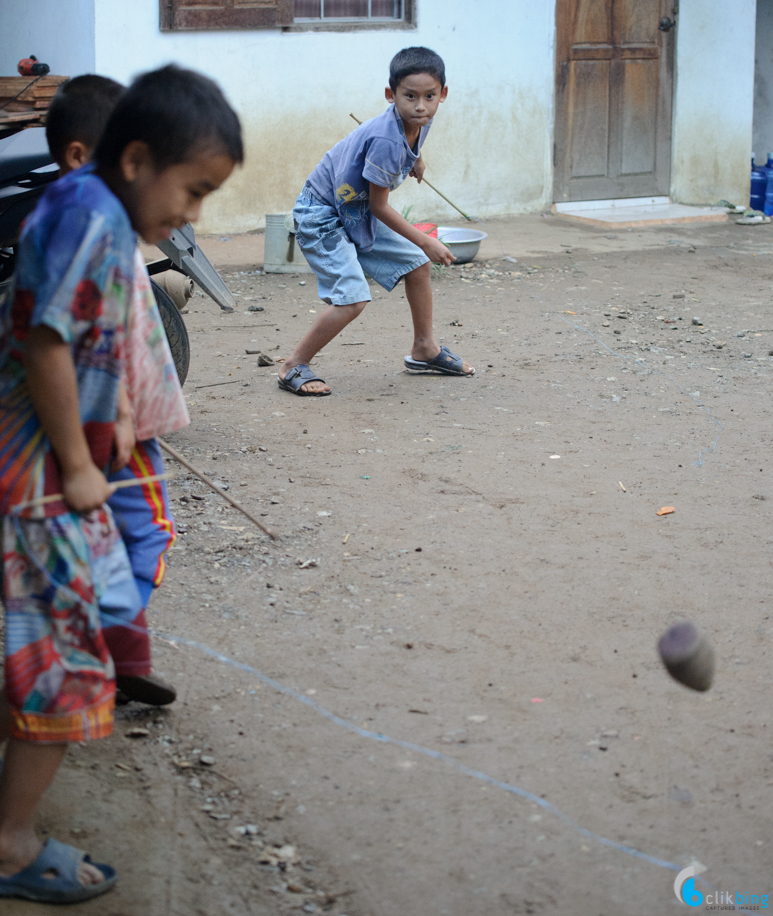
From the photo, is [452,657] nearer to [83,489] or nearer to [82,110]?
[83,489]

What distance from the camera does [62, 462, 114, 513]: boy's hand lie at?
151cm

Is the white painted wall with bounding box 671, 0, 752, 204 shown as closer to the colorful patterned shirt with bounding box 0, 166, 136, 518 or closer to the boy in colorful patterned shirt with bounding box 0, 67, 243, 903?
the boy in colorful patterned shirt with bounding box 0, 67, 243, 903

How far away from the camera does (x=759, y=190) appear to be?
998cm

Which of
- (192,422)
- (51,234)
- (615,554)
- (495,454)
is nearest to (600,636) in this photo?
(615,554)

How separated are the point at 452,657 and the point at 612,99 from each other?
26.9 feet

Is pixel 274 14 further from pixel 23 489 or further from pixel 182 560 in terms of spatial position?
pixel 23 489

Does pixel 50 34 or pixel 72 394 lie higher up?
pixel 50 34

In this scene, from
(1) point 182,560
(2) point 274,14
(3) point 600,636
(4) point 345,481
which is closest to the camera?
(3) point 600,636

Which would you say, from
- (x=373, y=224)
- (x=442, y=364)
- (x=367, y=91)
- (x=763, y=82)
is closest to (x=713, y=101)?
(x=763, y=82)

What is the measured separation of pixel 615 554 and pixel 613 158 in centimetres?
741

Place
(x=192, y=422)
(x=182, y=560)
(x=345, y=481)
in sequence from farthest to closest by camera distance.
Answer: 1. (x=192, y=422)
2. (x=345, y=481)
3. (x=182, y=560)

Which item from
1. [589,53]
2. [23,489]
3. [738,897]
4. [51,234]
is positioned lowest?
[738,897]

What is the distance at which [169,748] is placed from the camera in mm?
2076

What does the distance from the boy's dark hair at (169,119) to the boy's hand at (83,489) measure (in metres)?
0.46
